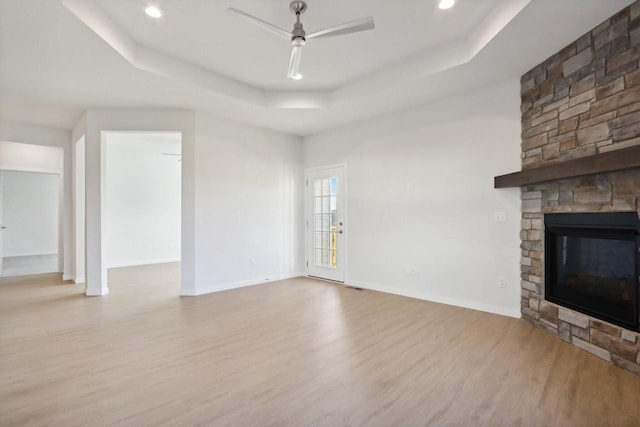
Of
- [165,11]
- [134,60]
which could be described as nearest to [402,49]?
[165,11]

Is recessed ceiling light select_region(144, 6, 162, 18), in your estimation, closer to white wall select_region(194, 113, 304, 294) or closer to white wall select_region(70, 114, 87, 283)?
white wall select_region(194, 113, 304, 294)

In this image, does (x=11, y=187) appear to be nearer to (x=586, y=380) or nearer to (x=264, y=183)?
(x=264, y=183)

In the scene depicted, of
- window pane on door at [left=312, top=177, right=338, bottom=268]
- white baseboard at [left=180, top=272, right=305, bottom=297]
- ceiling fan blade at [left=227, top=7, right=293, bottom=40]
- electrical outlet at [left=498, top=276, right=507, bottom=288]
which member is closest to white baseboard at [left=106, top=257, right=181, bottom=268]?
white baseboard at [left=180, top=272, right=305, bottom=297]

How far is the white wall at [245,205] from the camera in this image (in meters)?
4.80

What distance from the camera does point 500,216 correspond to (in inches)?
144

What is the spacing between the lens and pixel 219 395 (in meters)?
2.06

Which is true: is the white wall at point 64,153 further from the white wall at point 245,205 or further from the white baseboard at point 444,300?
the white baseboard at point 444,300

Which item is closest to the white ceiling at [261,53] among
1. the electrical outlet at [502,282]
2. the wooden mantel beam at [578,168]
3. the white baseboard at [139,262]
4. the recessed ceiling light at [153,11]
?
the recessed ceiling light at [153,11]

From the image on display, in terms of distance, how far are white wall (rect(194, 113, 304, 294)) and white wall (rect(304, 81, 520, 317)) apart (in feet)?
3.99

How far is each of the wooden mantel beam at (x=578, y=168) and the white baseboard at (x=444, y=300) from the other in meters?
1.51

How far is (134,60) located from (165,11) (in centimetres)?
82

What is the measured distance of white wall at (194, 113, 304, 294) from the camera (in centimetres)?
480

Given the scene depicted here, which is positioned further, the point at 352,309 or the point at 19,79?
the point at 352,309

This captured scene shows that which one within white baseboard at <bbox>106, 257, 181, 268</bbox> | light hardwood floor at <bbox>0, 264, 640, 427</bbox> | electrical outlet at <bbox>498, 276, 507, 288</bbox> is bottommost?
white baseboard at <bbox>106, 257, 181, 268</bbox>
